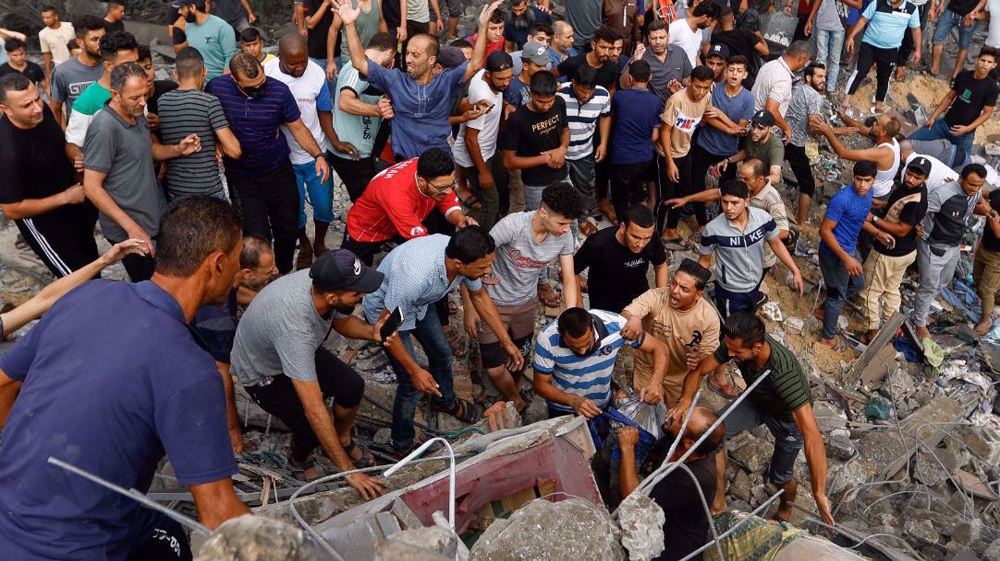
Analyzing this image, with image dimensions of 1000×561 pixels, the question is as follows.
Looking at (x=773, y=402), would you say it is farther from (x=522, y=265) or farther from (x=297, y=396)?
(x=297, y=396)

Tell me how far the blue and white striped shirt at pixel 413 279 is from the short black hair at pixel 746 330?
1.54 metres

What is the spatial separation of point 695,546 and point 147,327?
104 inches

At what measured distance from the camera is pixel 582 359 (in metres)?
4.47

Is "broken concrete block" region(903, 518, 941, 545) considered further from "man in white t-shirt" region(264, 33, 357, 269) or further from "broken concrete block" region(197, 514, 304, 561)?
"broken concrete block" region(197, 514, 304, 561)

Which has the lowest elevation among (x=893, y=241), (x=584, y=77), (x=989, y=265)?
(x=989, y=265)

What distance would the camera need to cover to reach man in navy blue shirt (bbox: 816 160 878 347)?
675 centimetres

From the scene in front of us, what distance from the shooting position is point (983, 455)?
271 inches

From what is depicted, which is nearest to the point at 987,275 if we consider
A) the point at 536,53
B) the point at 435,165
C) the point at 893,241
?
the point at 893,241

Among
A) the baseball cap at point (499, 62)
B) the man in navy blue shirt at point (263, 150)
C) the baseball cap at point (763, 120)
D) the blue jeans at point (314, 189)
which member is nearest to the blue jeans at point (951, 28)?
the baseball cap at point (763, 120)

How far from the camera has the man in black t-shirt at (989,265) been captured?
7602mm

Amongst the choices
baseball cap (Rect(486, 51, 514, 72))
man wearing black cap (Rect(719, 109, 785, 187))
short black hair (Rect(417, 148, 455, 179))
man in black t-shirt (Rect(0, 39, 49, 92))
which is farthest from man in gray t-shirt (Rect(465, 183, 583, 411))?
man in black t-shirt (Rect(0, 39, 49, 92))

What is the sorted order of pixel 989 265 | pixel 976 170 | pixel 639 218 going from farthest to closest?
pixel 989 265
pixel 976 170
pixel 639 218

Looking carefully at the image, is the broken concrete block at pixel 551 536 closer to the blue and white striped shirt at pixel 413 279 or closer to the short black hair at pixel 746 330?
the blue and white striped shirt at pixel 413 279

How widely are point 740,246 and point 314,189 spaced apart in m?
3.19
